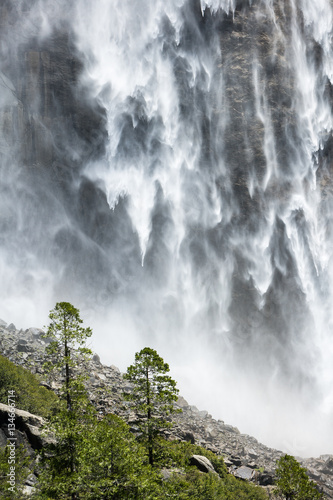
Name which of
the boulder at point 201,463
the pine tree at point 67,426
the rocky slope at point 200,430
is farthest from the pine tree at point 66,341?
the boulder at point 201,463

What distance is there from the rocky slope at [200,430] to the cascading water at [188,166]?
72.6 ft

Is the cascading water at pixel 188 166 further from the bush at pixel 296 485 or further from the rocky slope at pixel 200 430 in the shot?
the bush at pixel 296 485

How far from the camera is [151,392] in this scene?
1430 centimetres

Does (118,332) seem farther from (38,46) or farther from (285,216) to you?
(38,46)

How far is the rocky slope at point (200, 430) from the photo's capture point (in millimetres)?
23609

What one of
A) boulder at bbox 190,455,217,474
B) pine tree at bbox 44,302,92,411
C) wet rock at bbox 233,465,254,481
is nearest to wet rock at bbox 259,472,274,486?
wet rock at bbox 233,465,254,481

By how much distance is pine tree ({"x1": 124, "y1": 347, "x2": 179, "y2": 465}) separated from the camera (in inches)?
539

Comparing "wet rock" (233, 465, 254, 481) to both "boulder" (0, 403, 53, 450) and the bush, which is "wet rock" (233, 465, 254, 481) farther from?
"boulder" (0, 403, 53, 450)

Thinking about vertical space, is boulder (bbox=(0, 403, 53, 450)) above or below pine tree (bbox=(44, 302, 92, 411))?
below

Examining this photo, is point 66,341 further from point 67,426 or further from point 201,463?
point 201,463

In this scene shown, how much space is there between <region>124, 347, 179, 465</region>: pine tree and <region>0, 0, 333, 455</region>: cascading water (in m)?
40.2

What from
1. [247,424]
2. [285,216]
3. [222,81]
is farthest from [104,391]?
[222,81]

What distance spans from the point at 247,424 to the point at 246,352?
545 inches

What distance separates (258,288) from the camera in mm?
55000
